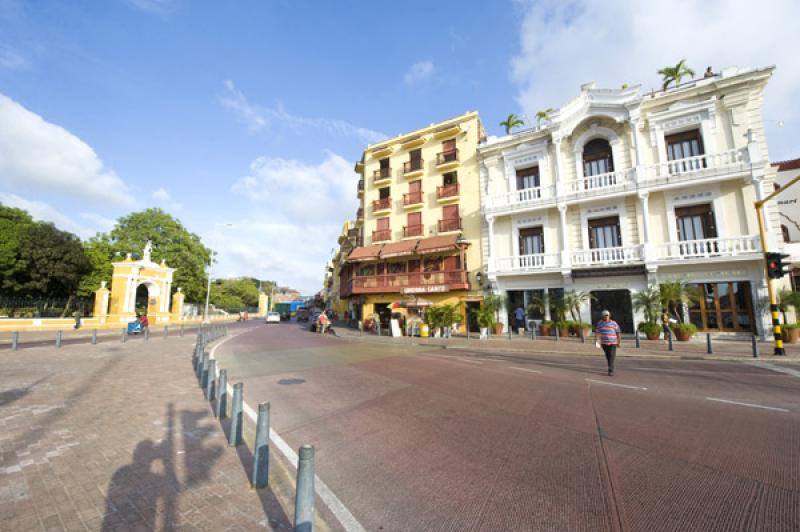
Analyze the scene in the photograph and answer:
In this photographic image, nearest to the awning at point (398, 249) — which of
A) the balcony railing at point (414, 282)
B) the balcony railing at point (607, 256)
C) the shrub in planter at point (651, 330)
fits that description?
the balcony railing at point (414, 282)

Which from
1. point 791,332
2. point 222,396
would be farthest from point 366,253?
point 791,332

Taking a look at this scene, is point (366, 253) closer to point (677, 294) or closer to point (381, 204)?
point (381, 204)

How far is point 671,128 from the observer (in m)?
18.2

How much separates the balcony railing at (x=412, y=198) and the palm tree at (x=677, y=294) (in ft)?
54.5

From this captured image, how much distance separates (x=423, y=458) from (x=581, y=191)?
64.2 feet

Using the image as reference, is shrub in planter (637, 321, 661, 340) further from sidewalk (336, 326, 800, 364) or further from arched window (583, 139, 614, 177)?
arched window (583, 139, 614, 177)

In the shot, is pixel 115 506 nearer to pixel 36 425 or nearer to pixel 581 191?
pixel 36 425

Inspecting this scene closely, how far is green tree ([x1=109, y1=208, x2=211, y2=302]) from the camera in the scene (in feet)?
137

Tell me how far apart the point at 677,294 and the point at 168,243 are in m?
52.6

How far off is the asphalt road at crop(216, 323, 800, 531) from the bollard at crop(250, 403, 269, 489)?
66 cm

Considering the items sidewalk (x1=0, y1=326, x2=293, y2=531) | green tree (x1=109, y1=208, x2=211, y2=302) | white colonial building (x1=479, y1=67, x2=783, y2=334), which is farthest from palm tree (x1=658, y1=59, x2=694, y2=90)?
green tree (x1=109, y1=208, x2=211, y2=302)

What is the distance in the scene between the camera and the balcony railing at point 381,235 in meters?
27.8

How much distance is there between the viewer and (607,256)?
60.8ft

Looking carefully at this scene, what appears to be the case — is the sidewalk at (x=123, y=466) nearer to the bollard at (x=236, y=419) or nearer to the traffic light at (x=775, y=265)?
the bollard at (x=236, y=419)
